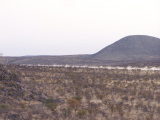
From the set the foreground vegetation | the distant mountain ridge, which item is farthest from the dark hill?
the foreground vegetation

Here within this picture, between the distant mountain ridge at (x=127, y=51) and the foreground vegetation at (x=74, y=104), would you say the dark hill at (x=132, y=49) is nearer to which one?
the distant mountain ridge at (x=127, y=51)

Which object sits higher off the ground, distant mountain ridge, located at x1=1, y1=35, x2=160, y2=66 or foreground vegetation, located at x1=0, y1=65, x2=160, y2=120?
distant mountain ridge, located at x1=1, y1=35, x2=160, y2=66

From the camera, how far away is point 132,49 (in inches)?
3738

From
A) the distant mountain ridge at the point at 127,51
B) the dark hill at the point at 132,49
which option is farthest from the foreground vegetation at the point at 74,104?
the dark hill at the point at 132,49

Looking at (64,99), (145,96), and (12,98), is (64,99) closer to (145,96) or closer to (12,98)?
(12,98)

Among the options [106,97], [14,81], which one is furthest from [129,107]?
[14,81]

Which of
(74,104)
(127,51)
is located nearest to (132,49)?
(127,51)

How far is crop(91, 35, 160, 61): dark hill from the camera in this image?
8825 cm

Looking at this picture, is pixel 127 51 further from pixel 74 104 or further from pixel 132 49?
pixel 74 104

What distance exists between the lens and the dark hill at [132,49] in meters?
88.2

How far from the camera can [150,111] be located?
12.6 meters

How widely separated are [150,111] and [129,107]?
114cm

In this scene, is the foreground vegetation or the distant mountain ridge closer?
the foreground vegetation

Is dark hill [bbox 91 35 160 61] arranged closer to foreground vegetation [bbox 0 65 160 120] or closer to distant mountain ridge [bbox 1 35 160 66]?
distant mountain ridge [bbox 1 35 160 66]
